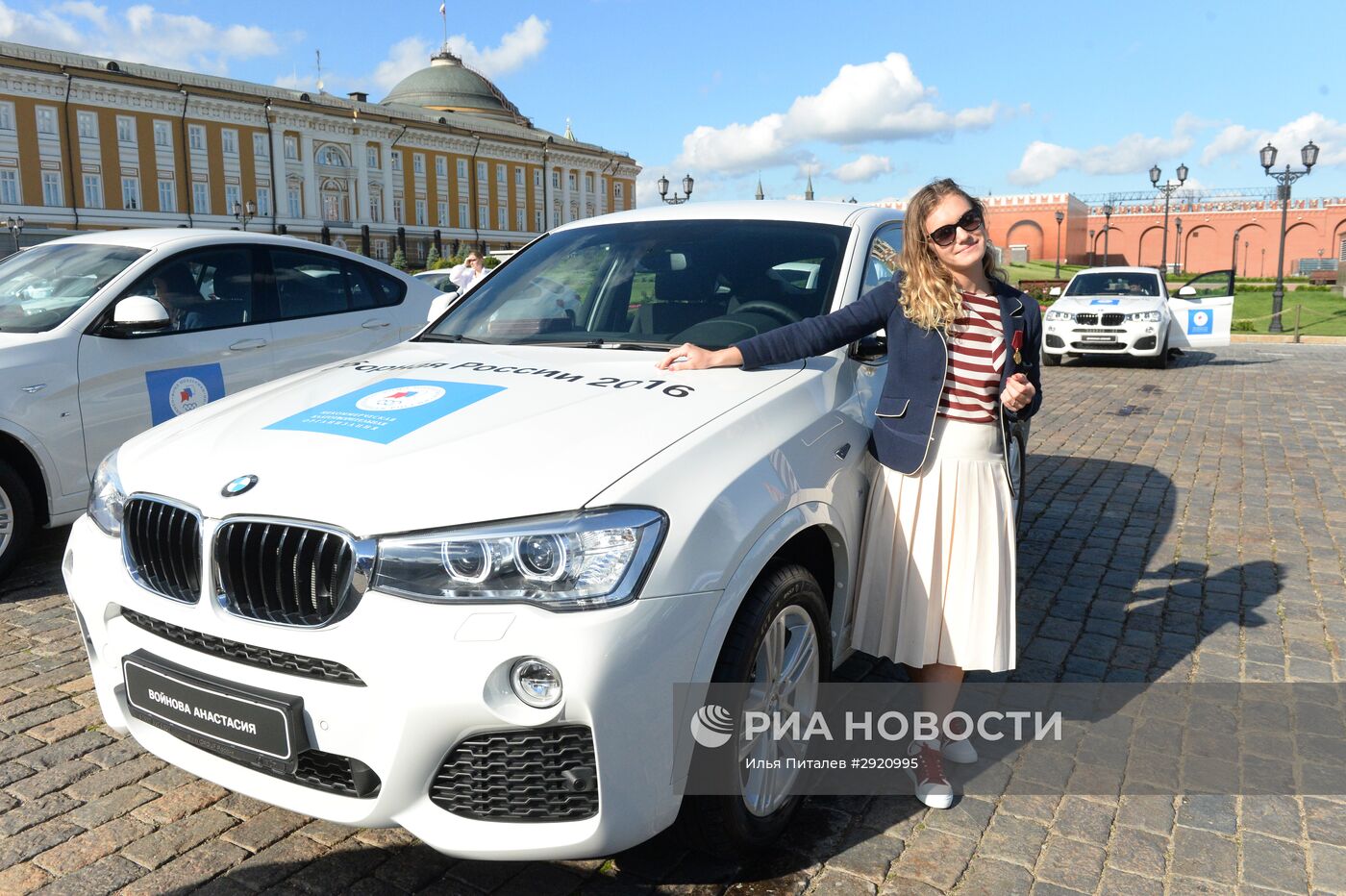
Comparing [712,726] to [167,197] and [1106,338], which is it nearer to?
[1106,338]

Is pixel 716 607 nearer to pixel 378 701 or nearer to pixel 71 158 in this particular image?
pixel 378 701

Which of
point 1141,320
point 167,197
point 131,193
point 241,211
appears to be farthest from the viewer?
point 241,211

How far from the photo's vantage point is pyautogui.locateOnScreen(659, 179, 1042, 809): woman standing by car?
9.85 feet

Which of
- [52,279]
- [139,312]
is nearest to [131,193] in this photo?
[52,279]

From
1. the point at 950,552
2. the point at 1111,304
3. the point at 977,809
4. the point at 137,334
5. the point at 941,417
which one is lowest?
the point at 977,809

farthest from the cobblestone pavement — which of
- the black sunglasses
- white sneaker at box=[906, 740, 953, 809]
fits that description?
the black sunglasses

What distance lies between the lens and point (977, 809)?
311 cm

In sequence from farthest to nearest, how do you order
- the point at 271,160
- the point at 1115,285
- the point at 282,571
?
1. the point at 271,160
2. the point at 1115,285
3. the point at 282,571

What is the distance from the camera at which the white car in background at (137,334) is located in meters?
5.04

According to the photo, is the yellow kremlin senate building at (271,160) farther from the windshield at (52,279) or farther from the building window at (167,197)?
the windshield at (52,279)

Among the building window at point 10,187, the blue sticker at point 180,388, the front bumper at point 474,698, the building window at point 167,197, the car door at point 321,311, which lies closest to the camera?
the front bumper at point 474,698

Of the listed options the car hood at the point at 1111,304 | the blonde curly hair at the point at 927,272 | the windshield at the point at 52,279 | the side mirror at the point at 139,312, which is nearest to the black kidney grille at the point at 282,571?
the blonde curly hair at the point at 927,272

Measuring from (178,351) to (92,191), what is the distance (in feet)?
248

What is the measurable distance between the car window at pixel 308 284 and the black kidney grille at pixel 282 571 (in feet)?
14.3
